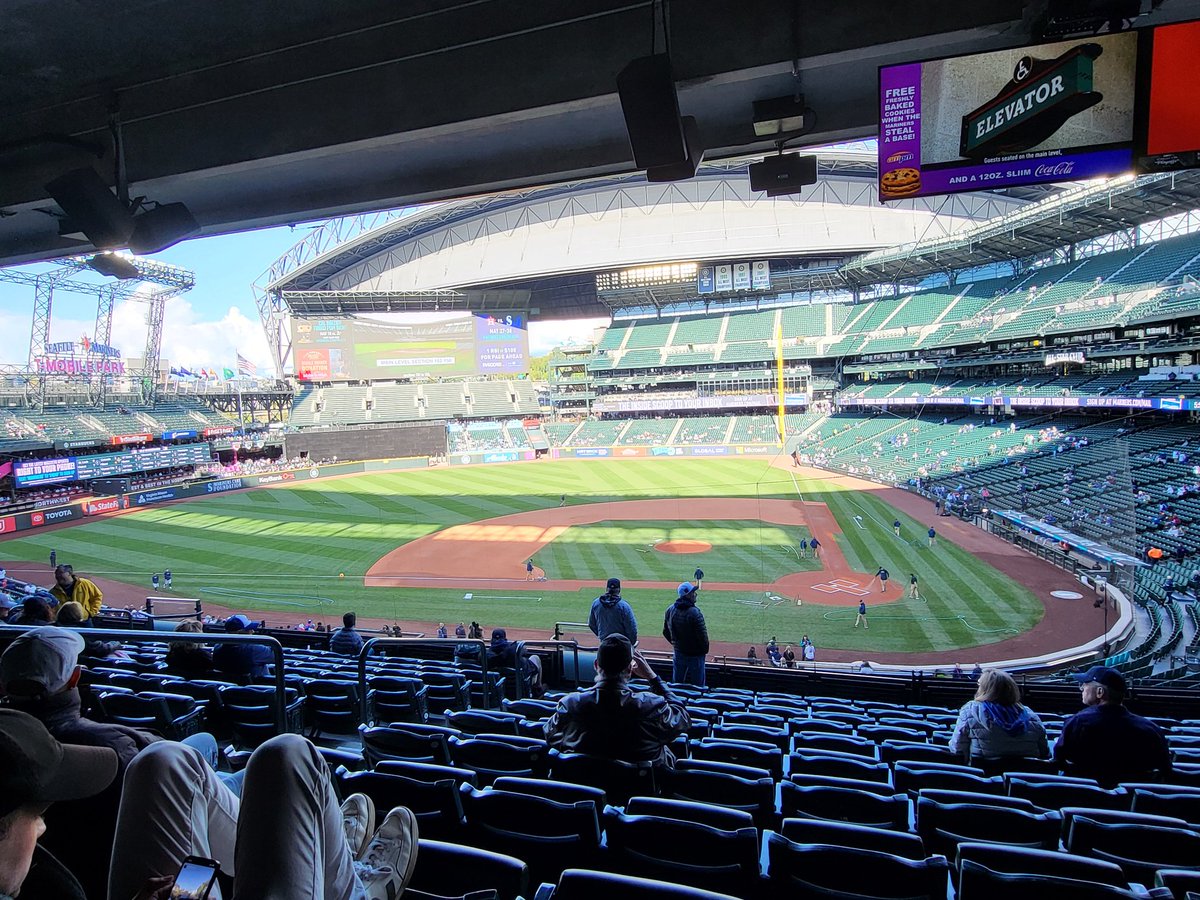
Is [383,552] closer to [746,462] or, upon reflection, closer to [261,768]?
[261,768]

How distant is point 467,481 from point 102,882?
4267 centimetres

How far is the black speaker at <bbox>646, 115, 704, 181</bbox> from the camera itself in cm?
438

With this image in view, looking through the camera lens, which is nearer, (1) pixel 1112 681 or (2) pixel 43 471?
(1) pixel 1112 681

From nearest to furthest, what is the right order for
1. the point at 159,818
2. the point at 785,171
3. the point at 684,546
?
the point at 159,818 < the point at 785,171 < the point at 684,546

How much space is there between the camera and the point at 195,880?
4.60ft

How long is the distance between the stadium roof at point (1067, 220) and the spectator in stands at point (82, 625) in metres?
29.7

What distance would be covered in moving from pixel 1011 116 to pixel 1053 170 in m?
0.59

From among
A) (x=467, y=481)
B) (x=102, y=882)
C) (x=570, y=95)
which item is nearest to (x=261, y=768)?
(x=102, y=882)

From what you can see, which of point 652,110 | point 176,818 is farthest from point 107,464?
point 176,818

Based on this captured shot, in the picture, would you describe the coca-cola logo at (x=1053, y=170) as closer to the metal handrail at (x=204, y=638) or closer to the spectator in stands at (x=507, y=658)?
the metal handrail at (x=204, y=638)

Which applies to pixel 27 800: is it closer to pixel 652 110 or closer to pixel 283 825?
pixel 283 825

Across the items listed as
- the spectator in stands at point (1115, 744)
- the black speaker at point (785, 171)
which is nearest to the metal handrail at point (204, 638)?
the black speaker at point (785, 171)

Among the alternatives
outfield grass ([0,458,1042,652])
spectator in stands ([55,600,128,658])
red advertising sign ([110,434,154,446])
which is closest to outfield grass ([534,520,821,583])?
outfield grass ([0,458,1042,652])

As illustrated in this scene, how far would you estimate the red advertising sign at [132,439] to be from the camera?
4353 centimetres
